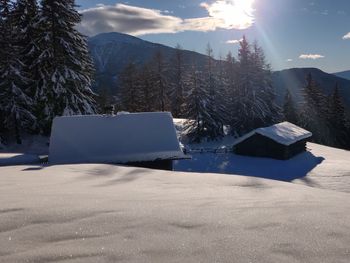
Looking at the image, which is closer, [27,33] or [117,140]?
[117,140]

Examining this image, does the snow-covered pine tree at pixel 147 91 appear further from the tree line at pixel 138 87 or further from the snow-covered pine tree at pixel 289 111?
the snow-covered pine tree at pixel 289 111

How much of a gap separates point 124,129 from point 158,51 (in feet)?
110

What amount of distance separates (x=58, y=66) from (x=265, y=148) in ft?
65.2

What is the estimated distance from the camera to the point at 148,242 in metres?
3.30

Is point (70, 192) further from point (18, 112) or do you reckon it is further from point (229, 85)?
point (229, 85)

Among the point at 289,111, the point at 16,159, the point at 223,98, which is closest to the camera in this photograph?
the point at 16,159

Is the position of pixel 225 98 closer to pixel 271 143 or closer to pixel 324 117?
pixel 271 143

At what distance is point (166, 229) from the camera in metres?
3.73

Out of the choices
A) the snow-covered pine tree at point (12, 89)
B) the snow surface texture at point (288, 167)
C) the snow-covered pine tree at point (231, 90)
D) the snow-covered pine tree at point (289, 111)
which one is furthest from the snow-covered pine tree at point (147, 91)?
the snow-covered pine tree at point (12, 89)

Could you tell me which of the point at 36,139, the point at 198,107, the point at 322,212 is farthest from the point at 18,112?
the point at 322,212

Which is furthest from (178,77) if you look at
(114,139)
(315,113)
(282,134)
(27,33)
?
(114,139)

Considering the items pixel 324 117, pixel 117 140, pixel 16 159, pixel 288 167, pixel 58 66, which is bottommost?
pixel 288 167

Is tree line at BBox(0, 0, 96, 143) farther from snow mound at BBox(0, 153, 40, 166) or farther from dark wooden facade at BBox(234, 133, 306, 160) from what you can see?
dark wooden facade at BBox(234, 133, 306, 160)

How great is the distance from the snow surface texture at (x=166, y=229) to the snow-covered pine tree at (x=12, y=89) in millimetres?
25570
